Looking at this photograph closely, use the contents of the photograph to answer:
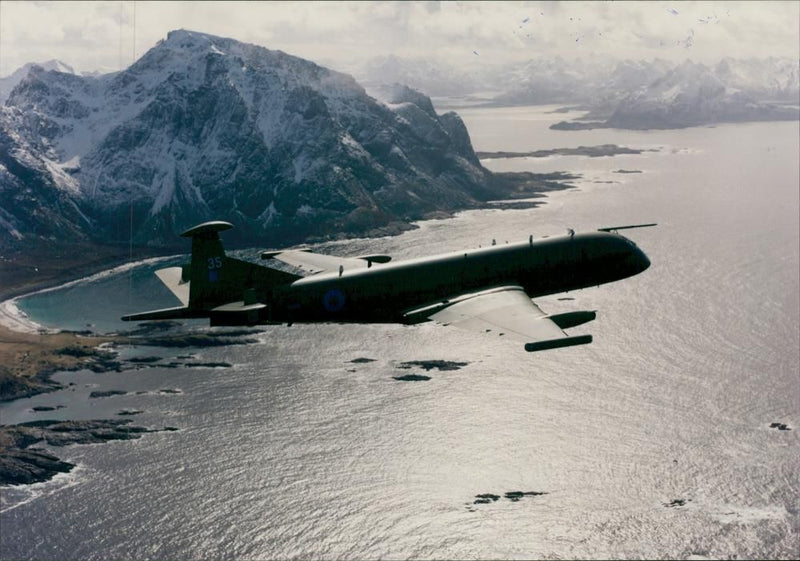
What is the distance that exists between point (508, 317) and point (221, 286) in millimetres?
33787

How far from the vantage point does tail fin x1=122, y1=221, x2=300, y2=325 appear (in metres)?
100

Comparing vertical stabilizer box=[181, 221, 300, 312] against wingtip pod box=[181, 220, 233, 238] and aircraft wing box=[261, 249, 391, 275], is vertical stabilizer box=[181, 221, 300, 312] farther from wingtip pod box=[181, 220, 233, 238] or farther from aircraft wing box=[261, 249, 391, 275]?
aircraft wing box=[261, 249, 391, 275]

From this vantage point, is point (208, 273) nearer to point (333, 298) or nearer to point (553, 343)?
point (333, 298)

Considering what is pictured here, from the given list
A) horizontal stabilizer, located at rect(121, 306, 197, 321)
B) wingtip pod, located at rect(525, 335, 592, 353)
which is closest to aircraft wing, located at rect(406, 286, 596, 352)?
wingtip pod, located at rect(525, 335, 592, 353)

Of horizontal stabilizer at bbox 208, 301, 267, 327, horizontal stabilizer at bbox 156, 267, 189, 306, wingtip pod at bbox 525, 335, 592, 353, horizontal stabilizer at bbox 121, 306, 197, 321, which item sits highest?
horizontal stabilizer at bbox 156, 267, 189, 306

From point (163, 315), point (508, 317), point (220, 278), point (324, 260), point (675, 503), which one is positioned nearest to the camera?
point (508, 317)

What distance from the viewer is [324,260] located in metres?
117

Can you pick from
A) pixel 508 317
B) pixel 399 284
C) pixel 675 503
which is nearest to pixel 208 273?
pixel 399 284

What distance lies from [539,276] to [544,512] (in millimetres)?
99732

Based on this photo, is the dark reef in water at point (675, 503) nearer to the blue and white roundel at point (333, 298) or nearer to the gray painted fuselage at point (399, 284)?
the gray painted fuselage at point (399, 284)

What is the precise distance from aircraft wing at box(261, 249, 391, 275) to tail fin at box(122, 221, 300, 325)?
8.49 meters

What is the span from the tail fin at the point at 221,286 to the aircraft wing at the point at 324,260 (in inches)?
334

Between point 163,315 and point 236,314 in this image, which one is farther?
point 236,314

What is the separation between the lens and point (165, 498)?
189 meters
